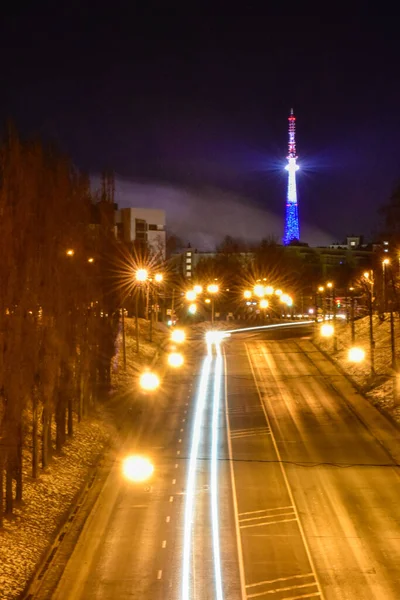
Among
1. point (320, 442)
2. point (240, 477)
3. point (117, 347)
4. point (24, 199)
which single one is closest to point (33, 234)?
point (24, 199)

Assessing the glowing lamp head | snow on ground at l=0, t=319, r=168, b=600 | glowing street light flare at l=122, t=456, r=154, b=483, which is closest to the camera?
snow on ground at l=0, t=319, r=168, b=600

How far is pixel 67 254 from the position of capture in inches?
795

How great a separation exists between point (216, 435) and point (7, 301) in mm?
11448

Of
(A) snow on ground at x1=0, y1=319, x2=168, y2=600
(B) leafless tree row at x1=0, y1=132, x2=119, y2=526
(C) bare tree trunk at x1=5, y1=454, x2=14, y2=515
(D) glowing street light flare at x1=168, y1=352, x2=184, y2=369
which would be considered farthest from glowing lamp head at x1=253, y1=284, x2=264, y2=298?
(C) bare tree trunk at x1=5, y1=454, x2=14, y2=515

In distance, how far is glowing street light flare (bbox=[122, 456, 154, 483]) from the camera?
755 inches

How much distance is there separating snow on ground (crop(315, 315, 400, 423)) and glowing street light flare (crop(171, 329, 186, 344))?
338 inches

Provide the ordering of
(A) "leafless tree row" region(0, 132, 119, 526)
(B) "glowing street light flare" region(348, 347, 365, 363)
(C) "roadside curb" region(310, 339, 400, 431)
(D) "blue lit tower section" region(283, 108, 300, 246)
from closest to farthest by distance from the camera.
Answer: (A) "leafless tree row" region(0, 132, 119, 526) → (C) "roadside curb" region(310, 339, 400, 431) → (B) "glowing street light flare" region(348, 347, 365, 363) → (D) "blue lit tower section" region(283, 108, 300, 246)

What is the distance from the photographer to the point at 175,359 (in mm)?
41062

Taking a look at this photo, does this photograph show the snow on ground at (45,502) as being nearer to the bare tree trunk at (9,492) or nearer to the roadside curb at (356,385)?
the bare tree trunk at (9,492)

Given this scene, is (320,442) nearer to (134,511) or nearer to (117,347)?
(134,511)

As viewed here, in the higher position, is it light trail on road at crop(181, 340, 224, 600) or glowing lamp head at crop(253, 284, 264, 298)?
glowing lamp head at crop(253, 284, 264, 298)

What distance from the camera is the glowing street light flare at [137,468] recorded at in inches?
755

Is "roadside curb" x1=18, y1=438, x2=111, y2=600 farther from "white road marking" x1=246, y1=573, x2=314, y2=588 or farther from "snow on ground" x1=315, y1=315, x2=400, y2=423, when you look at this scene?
"snow on ground" x1=315, y1=315, x2=400, y2=423

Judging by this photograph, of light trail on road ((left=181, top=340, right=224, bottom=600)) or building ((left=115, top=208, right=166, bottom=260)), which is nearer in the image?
light trail on road ((left=181, top=340, right=224, bottom=600))
